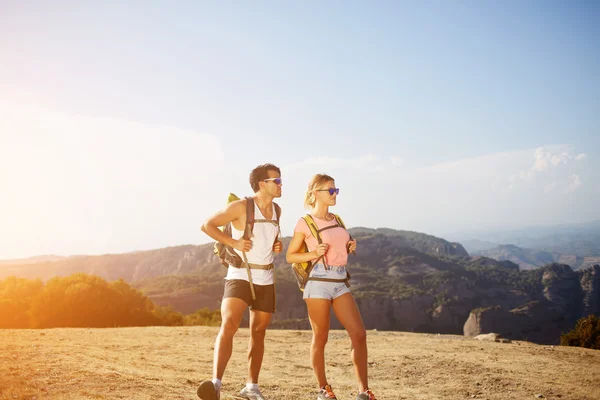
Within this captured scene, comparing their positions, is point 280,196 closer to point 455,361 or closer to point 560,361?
point 455,361

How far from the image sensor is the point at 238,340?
15.3 meters

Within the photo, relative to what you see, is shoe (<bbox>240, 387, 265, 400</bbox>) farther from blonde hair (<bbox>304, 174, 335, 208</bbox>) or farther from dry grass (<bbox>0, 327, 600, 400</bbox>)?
blonde hair (<bbox>304, 174, 335, 208</bbox>)

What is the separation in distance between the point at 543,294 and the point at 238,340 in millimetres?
141857

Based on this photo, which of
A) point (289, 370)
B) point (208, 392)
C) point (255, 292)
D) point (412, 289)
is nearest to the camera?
point (208, 392)

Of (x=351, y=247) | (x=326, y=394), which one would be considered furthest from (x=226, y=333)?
(x=351, y=247)

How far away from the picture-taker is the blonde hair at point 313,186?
5488mm

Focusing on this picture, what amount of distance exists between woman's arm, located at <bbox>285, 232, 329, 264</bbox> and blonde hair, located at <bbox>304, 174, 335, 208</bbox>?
45cm

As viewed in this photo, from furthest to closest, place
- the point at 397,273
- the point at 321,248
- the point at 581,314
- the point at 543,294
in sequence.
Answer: the point at 397,273 → the point at 543,294 → the point at 581,314 → the point at 321,248

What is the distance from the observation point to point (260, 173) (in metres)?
5.49

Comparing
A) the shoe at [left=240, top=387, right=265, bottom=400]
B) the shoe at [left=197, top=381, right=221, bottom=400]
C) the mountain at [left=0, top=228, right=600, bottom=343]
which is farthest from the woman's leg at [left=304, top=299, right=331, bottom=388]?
the mountain at [left=0, top=228, right=600, bottom=343]

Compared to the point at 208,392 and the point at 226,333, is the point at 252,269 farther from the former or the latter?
the point at 208,392

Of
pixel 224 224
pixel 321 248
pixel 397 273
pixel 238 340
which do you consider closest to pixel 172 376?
pixel 224 224

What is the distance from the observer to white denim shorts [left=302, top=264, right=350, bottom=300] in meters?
5.16

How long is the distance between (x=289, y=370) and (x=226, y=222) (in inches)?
232
